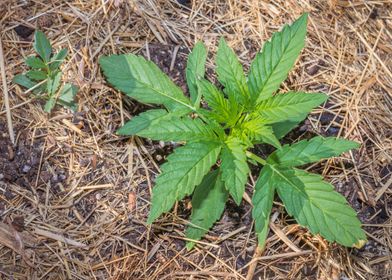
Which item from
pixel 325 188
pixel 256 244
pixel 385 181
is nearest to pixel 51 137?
pixel 256 244

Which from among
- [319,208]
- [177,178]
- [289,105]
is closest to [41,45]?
[177,178]

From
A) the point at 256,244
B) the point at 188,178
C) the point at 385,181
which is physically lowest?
the point at 256,244

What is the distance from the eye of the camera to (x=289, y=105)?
2178mm

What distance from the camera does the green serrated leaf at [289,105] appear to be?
2150mm

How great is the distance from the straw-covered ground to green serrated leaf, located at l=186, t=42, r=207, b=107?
0.16 metres

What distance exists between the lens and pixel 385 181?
253cm

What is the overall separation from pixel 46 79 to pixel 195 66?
712 millimetres

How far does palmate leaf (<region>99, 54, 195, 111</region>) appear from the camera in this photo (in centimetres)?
236

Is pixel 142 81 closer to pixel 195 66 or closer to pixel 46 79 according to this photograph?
pixel 195 66

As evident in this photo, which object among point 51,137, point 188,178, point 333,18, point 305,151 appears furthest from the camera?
point 333,18

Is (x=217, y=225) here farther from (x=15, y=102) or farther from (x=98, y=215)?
(x=15, y=102)

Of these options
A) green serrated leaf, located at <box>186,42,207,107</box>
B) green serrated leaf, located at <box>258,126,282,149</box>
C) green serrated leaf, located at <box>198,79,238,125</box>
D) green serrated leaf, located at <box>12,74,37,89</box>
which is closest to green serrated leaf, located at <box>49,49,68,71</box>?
green serrated leaf, located at <box>12,74,37,89</box>

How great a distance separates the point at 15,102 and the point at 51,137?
0.24 meters

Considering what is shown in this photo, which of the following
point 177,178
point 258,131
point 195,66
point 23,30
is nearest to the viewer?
point 177,178
